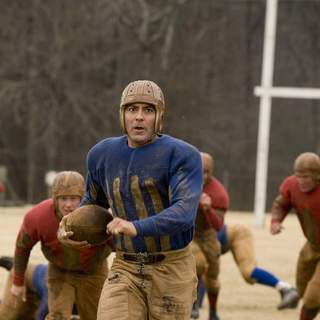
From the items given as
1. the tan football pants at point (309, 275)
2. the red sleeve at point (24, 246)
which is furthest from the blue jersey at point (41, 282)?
the tan football pants at point (309, 275)

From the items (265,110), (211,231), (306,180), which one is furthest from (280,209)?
(265,110)

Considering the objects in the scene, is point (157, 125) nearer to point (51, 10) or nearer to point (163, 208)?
point (163, 208)

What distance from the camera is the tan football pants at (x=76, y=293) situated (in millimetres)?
7844

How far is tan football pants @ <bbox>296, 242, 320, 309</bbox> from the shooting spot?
9125 mm

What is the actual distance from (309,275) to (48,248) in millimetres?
3164

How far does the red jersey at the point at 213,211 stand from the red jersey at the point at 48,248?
2.65m

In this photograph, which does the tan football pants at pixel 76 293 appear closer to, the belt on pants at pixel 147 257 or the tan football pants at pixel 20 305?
the tan football pants at pixel 20 305

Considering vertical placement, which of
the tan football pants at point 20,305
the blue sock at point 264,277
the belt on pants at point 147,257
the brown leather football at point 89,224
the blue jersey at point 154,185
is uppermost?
the blue jersey at point 154,185

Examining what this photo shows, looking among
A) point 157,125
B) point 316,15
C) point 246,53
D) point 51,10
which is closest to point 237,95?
point 246,53

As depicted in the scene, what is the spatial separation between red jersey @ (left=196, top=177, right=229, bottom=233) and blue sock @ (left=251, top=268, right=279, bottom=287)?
907mm

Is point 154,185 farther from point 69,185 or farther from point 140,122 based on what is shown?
point 69,185

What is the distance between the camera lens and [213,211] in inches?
411

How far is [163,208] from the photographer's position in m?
5.69

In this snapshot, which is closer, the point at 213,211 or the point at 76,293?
the point at 76,293
